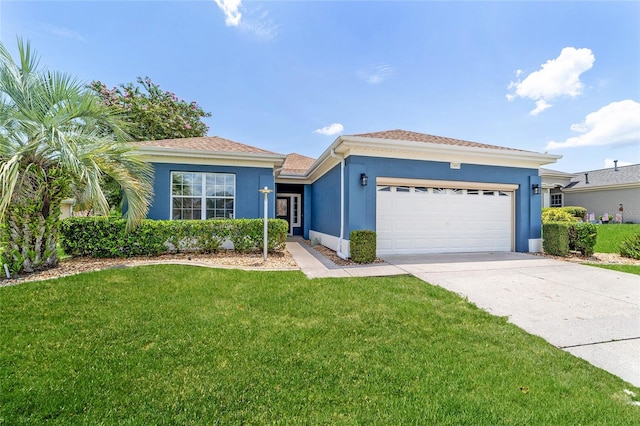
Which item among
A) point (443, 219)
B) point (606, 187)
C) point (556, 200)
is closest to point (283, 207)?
point (443, 219)

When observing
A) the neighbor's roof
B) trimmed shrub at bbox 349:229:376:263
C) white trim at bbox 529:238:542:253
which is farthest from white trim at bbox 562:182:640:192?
trimmed shrub at bbox 349:229:376:263

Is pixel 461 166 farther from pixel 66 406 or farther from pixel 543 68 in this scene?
pixel 66 406

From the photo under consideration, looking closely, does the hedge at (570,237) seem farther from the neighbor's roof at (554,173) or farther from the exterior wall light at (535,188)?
the neighbor's roof at (554,173)

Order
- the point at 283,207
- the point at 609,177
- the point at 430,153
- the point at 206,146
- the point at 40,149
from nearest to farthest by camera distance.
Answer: the point at 40,149 → the point at 430,153 → the point at 206,146 → the point at 283,207 → the point at 609,177

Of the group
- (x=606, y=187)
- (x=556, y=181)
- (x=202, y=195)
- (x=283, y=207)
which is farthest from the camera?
(x=556, y=181)

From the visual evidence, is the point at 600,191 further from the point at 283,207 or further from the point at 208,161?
the point at 208,161

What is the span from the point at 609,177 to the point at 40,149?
102 feet

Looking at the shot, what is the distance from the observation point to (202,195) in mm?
9531

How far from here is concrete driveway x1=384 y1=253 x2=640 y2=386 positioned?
3.16 m

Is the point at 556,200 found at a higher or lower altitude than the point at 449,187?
higher

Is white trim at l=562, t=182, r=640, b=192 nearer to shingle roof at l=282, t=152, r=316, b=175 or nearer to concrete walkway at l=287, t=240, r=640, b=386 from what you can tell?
concrete walkway at l=287, t=240, r=640, b=386

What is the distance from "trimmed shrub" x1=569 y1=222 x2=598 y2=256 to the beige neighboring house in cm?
1120

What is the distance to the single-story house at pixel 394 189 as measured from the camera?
8188 millimetres

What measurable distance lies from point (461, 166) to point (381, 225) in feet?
11.3
